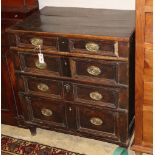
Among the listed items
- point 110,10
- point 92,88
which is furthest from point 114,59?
point 110,10

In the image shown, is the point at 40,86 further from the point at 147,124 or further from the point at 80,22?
the point at 147,124

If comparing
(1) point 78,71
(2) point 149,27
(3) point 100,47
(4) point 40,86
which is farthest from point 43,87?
(2) point 149,27

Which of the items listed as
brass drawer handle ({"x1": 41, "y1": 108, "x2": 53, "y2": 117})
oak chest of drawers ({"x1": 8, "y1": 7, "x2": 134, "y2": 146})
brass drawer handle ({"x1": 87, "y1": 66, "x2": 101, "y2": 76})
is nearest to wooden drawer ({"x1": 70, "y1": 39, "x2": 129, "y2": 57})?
oak chest of drawers ({"x1": 8, "y1": 7, "x2": 134, "y2": 146})

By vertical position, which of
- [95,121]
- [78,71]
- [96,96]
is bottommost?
[95,121]

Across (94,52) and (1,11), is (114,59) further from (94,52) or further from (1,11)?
(1,11)

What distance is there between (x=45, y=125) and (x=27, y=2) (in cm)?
93

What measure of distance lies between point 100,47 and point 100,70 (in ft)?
0.52

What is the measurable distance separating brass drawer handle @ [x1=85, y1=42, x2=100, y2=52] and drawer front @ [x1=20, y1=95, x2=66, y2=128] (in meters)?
0.51

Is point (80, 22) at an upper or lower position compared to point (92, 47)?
upper

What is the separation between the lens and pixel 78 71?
79.0 inches

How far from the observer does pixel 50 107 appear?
7.38ft

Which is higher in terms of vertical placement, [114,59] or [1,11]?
[1,11]

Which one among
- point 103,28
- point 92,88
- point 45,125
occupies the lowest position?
point 45,125

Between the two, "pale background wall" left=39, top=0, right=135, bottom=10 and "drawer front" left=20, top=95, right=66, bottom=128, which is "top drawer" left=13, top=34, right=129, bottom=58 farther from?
"pale background wall" left=39, top=0, right=135, bottom=10
